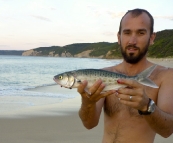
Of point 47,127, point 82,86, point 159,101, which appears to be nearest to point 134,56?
point 159,101

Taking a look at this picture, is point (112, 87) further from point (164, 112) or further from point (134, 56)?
point (134, 56)

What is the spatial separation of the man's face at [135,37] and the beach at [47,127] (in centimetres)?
439

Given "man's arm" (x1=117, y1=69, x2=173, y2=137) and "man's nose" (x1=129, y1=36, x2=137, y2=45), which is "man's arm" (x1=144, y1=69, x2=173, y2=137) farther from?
"man's nose" (x1=129, y1=36, x2=137, y2=45)

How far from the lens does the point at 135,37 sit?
3160 millimetres

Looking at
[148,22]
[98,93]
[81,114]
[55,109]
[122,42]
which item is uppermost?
[148,22]

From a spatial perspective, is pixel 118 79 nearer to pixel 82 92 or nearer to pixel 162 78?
pixel 82 92

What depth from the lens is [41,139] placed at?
25.0ft

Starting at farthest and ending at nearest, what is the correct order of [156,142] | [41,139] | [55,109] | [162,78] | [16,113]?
[55,109], [16,113], [41,139], [156,142], [162,78]

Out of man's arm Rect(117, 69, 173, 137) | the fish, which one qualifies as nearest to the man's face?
man's arm Rect(117, 69, 173, 137)

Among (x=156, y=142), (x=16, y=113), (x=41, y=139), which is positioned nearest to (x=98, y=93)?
(x=156, y=142)

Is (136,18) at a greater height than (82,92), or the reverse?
(136,18)

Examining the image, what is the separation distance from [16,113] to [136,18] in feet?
26.6

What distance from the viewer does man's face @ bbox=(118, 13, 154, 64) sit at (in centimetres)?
316

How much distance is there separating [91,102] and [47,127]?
610 cm
